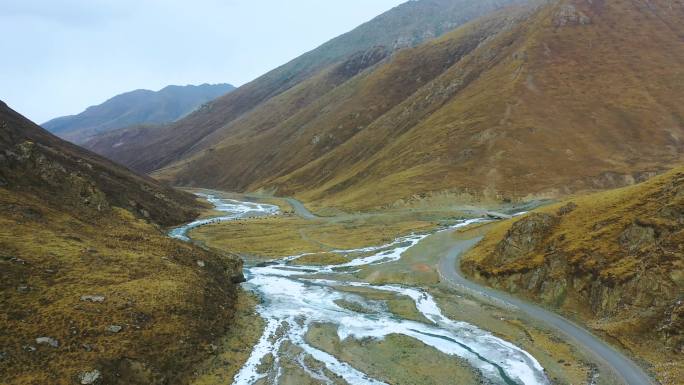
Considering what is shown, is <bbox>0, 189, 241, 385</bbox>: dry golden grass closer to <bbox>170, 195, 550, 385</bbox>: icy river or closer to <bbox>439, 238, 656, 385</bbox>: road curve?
<bbox>170, 195, 550, 385</bbox>: icy river

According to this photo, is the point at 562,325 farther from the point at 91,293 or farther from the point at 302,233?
the point at 302,233

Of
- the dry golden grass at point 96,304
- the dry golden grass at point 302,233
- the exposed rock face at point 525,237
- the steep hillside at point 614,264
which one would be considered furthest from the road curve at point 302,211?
the exposed rock face at point 525,237

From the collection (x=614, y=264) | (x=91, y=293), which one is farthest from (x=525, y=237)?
(x=91, y=293)

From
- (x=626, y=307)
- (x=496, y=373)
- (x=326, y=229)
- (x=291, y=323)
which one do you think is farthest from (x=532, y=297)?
(x=326, y=229)

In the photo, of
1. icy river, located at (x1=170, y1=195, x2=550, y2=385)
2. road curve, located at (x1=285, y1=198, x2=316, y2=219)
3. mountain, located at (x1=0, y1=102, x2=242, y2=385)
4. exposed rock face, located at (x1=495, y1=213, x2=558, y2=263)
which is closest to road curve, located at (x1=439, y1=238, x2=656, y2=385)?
icy river, located at (x1=170, y1=195, x2=550, y2=385)

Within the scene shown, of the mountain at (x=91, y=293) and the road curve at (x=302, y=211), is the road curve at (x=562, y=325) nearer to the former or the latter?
the mountain at (x=91, y=293)

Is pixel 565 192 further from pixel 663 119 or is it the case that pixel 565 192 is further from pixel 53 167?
pixel 53 167
